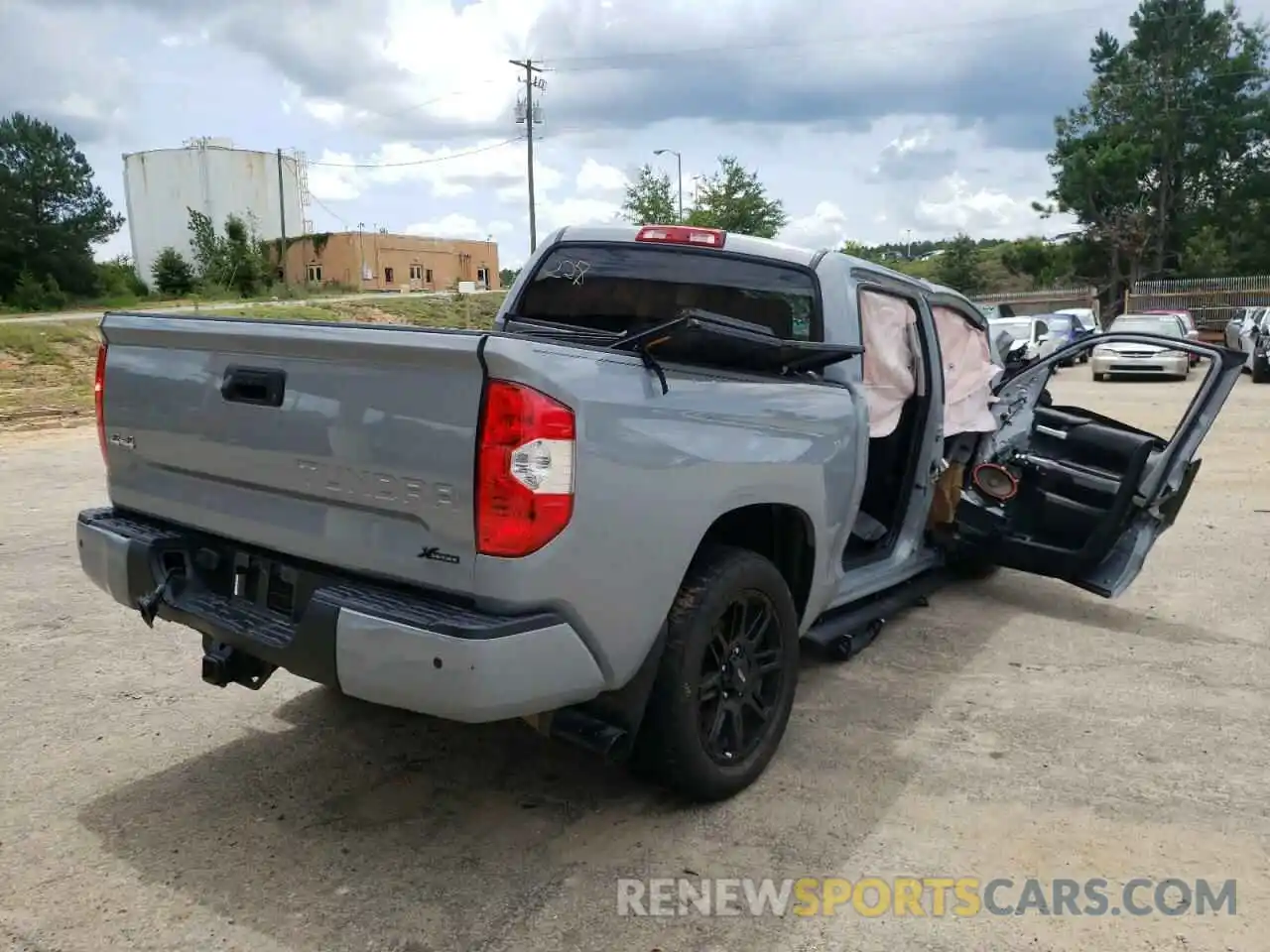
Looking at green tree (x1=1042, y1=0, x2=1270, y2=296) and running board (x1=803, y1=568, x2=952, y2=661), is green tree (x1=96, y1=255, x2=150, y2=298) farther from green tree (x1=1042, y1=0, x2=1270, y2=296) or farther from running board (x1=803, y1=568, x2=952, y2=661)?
running board (x1=803, y1=568, x2=952, y2=661)

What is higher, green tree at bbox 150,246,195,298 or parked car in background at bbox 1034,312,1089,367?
green tree at bbox 150,246,195,298

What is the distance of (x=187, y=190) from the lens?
2749 inches

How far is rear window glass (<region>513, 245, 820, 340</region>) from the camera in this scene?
4.44 m

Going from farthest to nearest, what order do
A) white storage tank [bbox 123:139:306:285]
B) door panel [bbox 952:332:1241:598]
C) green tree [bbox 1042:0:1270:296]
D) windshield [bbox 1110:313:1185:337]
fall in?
white storage tank [bbox 123:139:306:285] < green tree [bbox 1042:0:1270:296] < windshield [bbox 1110:313:1185:337] < door panel [bbox 952:332:1241:598]

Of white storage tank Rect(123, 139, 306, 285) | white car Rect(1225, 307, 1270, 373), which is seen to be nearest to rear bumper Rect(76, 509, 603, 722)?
white car Rect(1225, 307, 1270, 373)

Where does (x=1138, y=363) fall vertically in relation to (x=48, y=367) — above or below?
above

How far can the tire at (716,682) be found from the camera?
320 centimetres

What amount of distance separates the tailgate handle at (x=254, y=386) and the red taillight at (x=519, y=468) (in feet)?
2.57

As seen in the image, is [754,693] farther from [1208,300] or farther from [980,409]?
[1208,300]

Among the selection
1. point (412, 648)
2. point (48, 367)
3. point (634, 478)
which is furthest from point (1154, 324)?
point (412, 648)

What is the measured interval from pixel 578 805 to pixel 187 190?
2970 inches

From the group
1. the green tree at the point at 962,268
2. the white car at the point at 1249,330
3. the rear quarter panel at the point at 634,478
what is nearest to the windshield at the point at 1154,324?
the white car at the point at 1249,330

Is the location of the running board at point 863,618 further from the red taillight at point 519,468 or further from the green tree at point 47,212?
the green tree at point 47,212

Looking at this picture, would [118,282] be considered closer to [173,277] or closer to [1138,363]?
[173,277]
